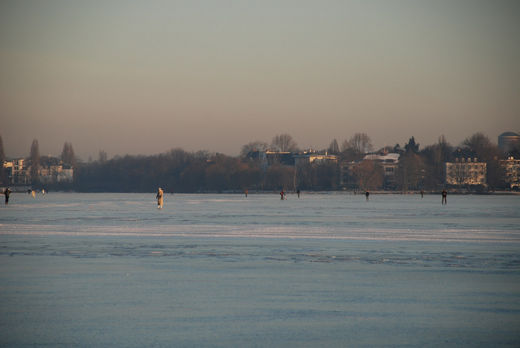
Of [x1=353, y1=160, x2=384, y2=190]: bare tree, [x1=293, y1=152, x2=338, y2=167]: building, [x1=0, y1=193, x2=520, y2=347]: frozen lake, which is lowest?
[x1=0, y1=193, x2=520, y2=347]: frozen lake

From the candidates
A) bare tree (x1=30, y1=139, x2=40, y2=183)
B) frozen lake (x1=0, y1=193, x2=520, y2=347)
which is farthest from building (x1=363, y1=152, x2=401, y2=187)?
frozen lake (x1=0, y1=193, x2=520, y2=347)

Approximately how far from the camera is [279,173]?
152500mm

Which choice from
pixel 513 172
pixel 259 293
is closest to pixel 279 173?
pixel 513 172

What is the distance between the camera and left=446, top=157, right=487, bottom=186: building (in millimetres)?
158488

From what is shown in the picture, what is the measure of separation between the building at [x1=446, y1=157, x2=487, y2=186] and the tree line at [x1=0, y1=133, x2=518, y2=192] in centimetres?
202

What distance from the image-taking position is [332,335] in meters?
8.07

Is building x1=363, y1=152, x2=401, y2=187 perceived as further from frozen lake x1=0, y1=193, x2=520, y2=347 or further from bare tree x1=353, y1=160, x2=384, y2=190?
frozen lake x1=0, y1=193, x2=520, y2=347

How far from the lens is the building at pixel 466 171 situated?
158 m

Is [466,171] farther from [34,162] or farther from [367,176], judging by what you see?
[34,162]

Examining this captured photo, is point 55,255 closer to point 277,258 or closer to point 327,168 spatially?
point 277,258

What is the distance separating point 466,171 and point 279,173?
40.9 m

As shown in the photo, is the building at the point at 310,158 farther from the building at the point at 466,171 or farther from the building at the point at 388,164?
the building at the point at 466,171

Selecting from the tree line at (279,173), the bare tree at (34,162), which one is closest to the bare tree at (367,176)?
the tree line at (279,173)

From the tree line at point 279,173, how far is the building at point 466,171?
202 cm
